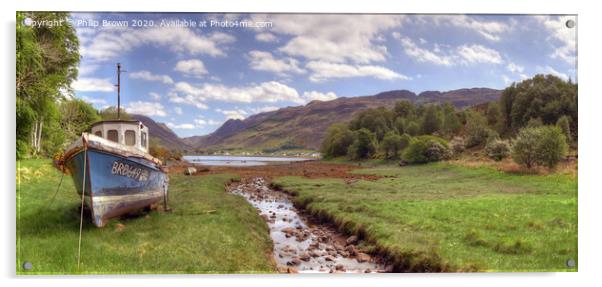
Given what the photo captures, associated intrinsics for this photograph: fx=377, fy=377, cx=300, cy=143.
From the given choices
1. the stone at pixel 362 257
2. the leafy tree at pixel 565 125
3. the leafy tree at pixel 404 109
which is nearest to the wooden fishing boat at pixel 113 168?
the stone at pixel 362 257

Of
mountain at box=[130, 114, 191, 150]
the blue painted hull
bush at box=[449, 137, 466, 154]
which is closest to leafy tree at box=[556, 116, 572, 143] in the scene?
bush at box=[449, 137, 466, 154]

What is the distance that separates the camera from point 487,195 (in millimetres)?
9586

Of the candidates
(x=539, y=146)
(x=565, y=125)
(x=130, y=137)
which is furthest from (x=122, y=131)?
(x=565, y=125)

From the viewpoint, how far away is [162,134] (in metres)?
9.39

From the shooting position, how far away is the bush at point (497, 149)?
952 cm

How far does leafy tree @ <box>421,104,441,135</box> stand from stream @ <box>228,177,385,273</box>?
3418 millimetres

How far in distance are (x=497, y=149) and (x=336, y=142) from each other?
162 inches

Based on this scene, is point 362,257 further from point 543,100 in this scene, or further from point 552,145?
point 543,100

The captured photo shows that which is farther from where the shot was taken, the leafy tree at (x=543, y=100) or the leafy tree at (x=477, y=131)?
the leafy tree at (x=477, y=131)

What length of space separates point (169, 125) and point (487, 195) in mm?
8184

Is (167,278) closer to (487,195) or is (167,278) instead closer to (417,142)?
(417,142)

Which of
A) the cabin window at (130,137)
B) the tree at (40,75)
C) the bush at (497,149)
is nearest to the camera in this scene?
the tree at (40,75)

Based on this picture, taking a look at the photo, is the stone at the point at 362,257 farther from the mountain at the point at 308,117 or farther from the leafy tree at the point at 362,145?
the mountain at the point at 308,117

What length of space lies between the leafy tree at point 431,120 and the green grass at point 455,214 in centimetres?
95
